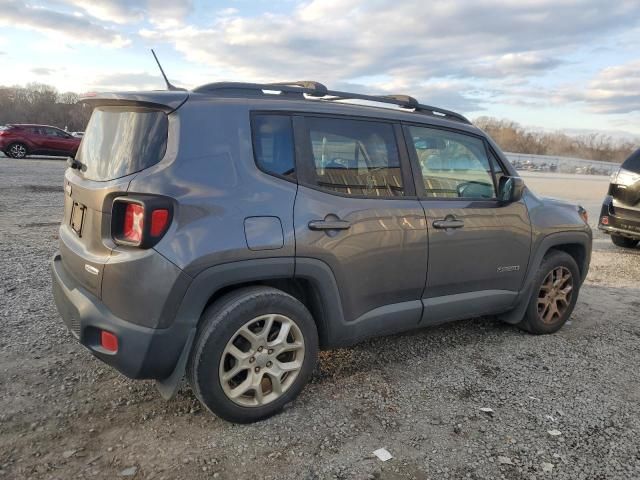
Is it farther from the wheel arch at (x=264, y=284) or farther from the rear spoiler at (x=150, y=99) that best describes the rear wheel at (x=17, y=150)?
the wheel arch at (x=264, y=284)

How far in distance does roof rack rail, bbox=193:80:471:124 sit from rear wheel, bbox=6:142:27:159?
22167 millimetres

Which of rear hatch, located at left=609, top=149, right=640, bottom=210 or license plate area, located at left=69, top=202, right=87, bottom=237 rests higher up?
rear hatch, located at left=609, top=149, right=640, bottom=210

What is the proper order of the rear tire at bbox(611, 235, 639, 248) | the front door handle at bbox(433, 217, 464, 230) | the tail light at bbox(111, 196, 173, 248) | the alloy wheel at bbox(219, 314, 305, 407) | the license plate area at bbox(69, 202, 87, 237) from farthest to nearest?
1. the rear tire at bbox(611, 235, 639, 248)
2. the front door handle at bbox(433, 217, 464, 230)
3. the license plate area at bbox(69, 202, 87, 237)
4. the alloy wheel at bbox(219, 314, 305, 407)
5. the tail light at bbox(111, 196, 173, 248)

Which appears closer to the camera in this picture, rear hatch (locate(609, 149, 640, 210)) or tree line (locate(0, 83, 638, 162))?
rear hatch (locate(609, 149, 640, 210))

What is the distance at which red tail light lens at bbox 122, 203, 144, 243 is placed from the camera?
8.30 ft

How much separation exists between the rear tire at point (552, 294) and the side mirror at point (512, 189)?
2.64 feet

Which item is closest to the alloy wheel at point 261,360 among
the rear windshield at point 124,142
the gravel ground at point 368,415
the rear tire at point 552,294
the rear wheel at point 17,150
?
the gravel ground at point 368,415

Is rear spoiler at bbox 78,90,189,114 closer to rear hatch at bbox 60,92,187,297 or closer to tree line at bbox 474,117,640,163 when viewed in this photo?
rear hatch at bbox 60,92,187,297

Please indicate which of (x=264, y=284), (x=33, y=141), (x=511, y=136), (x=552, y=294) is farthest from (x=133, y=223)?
(x=511, y=136)

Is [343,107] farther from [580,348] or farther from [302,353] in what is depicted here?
[580,348]

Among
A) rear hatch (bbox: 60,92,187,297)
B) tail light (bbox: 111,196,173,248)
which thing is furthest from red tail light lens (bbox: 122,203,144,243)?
rear hatch (bbox: 60,92,187,297)

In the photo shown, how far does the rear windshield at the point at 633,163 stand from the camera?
7.76 metres

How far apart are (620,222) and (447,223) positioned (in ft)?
18.8

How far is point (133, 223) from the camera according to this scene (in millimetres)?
2572
